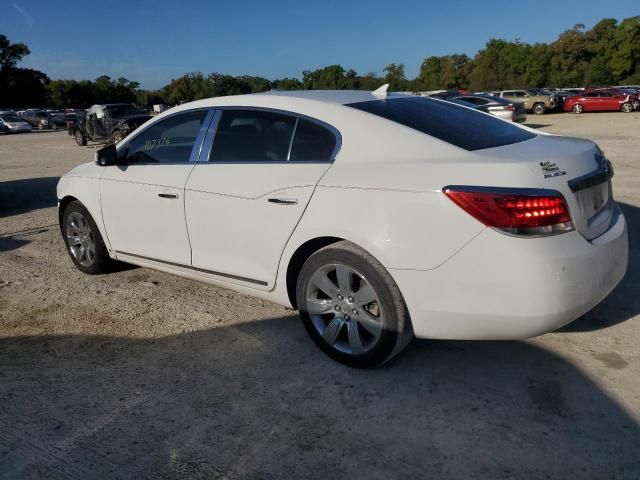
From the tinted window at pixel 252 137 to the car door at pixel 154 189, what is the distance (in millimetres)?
201

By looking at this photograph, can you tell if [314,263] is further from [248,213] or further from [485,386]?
[485,386]

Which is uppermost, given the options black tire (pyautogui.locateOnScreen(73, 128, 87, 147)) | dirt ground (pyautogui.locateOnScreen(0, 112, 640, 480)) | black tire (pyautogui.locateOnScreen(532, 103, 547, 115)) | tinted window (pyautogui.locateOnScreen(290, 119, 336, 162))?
tinted window (pyautogui.locateOnScreen(290, 119, 336, 162))

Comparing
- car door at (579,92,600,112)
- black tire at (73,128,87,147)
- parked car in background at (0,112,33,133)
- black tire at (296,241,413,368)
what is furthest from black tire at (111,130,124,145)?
car door at (579,92,600,112)

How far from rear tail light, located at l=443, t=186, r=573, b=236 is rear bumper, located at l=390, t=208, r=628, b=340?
5cm

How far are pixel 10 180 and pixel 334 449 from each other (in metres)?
12.0

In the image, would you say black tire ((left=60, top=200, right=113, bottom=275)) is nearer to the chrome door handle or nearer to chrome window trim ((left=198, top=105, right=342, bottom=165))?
chrome window trim ((left=198, top=105, right=342, bottom=165))

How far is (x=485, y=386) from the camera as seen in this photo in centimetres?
299

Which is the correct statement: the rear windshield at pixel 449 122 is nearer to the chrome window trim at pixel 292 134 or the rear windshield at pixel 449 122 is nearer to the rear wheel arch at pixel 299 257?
the chrome window trim at pixel 292 134

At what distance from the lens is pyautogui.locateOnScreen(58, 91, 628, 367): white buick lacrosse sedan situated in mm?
2619

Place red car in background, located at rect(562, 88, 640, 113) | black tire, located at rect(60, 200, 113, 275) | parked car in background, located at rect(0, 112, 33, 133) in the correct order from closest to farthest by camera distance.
A: black tire, located at rect(60, 200, 113, 275), red car in background, located at rect(562, 88, 640, 113), parked car in background, located at rect(0, 112, 33, 133)

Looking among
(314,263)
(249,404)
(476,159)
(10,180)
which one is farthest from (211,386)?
(10,180)

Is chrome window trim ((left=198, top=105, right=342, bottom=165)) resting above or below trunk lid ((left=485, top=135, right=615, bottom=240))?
above

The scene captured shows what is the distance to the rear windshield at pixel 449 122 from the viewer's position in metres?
3.11

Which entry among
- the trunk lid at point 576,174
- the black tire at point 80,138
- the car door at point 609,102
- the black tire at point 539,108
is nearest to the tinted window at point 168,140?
the trunk lid at point 576,174
